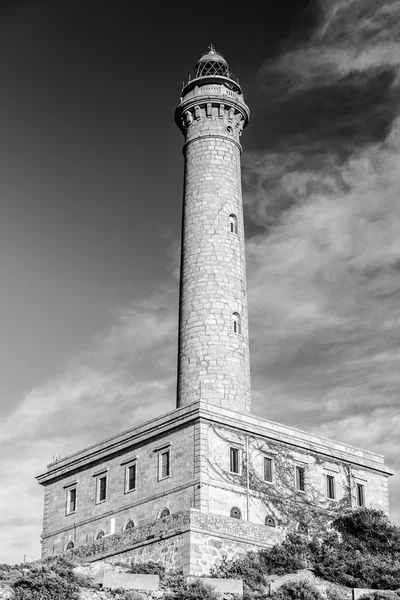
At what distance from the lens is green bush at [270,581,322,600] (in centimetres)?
3800

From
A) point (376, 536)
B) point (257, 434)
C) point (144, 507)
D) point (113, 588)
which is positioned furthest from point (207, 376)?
point (113, 588)

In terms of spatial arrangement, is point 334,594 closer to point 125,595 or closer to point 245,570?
point 245,570

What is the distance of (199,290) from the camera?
54062mm

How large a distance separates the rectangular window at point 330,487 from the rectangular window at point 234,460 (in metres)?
5.85

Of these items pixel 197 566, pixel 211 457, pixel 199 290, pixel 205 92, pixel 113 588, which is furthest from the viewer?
pixel 205 92

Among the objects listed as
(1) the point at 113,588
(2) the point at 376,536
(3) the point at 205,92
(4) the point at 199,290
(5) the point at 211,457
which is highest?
(3) the point at 205,92

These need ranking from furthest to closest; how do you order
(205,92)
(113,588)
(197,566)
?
1. (205,92)
2. (197,566)
3. (113,588)

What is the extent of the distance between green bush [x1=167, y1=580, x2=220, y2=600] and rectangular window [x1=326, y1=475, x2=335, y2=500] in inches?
555

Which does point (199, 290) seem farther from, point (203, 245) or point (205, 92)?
point (205, 92)

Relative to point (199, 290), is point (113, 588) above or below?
below

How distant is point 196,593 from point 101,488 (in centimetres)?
1491

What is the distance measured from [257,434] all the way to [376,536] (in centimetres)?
738

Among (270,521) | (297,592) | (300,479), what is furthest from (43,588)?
(300,479)

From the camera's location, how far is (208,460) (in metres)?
46.3
